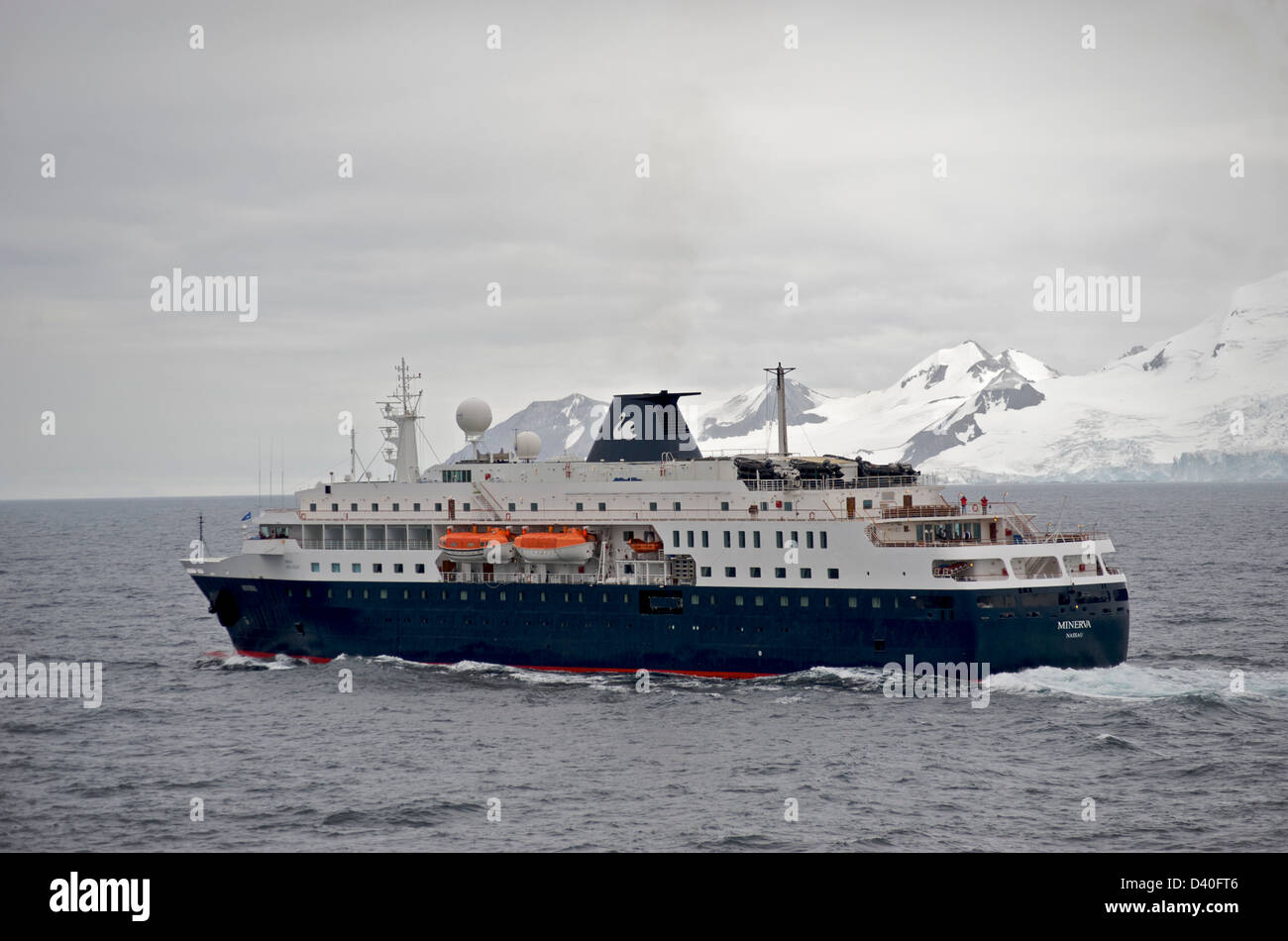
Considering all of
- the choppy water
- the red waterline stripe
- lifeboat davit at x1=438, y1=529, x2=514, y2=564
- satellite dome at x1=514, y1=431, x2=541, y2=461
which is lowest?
the choppy water

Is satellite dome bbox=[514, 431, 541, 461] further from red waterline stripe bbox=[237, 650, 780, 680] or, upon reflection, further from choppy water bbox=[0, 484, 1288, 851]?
choppy water bbox=[0, 484, 1288, 851]

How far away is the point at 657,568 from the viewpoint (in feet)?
153

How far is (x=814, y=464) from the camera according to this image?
45.8 metres

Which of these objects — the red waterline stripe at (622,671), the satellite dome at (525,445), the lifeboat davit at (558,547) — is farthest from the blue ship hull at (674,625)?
the satellite dome at (525,445)

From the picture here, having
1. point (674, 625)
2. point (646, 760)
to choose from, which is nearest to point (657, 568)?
point (674, 625)

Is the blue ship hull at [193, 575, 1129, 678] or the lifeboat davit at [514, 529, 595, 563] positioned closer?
the blue ship hull at [193, 575, 1129, 678]

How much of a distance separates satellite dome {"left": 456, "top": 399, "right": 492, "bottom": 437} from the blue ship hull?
8.14 metres

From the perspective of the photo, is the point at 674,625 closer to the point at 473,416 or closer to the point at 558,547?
the point at 558,547

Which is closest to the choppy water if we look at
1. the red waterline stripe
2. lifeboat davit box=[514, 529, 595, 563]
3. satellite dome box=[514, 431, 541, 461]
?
the red waterline stripe

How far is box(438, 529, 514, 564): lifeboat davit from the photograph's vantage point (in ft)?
154

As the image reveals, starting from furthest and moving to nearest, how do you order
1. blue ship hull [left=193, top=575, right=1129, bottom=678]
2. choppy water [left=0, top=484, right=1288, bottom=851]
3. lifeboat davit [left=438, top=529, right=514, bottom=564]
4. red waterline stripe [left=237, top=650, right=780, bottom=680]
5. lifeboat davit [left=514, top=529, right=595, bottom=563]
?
lifeboat davit [left=438, top=529, right=514, bottom=564], lifeboat davit [left=514, top=529, right=595, bottom=563], red waterline stripe [left=237, top=650, right=780, bottom=680], blue ship hull [left=193, top=575, right=1129, bottom=678], choppy water [left=0, top=484, right=1288, bottom=851]

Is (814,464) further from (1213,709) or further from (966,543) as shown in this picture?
(1213,709)

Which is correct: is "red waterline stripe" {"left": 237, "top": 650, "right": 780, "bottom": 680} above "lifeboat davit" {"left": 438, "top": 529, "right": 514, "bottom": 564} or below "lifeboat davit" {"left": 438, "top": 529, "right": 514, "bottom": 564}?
below
